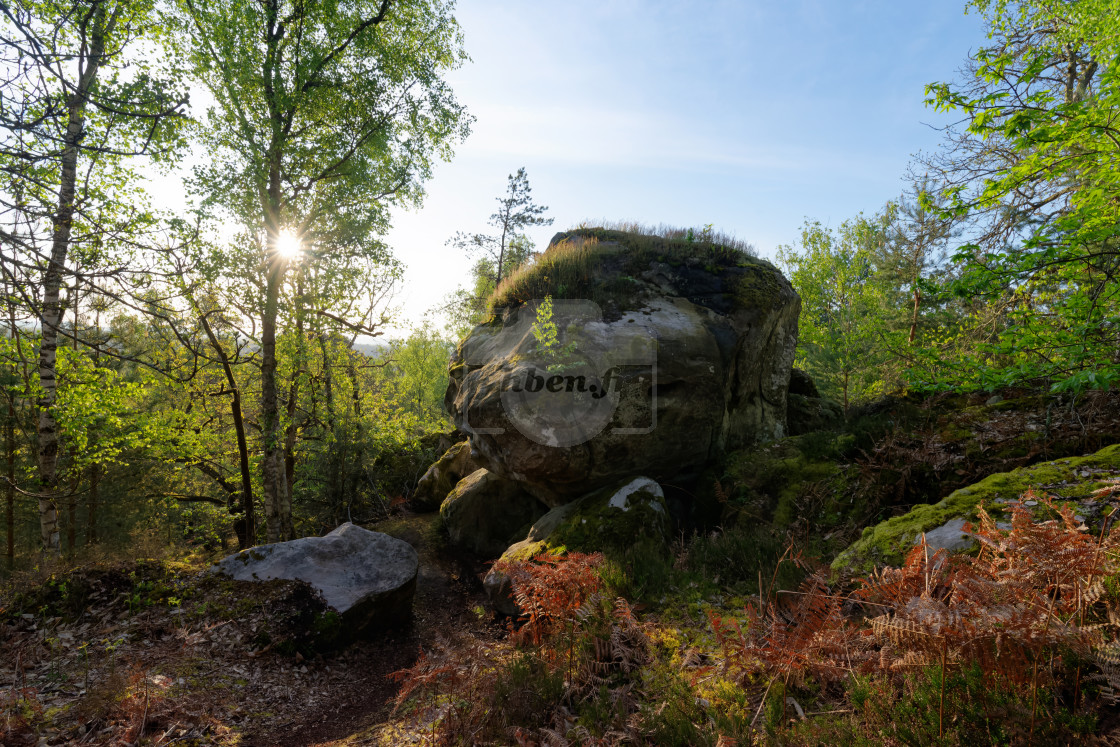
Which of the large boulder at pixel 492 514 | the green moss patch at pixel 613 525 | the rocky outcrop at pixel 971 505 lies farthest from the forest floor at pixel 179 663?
the rocky outcrop at pixel 971 505

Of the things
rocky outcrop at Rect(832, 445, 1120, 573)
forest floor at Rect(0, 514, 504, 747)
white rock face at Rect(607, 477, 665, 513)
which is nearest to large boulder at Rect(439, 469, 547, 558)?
white rock face at Rect(607, 477, 665, 513)

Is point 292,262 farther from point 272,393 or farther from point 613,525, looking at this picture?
point 613,525

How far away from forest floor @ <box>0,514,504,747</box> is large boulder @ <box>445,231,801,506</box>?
10.2ft

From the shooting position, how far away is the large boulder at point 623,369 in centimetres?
811

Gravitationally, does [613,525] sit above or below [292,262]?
below

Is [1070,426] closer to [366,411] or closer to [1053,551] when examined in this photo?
[1053,551]

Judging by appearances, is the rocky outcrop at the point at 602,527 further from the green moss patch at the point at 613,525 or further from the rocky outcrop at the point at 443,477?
the rocky outcrop at the point at 443,477

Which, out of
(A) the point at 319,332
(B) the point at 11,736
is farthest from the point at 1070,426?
(A) the point at 319,332

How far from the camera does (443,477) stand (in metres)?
14.0

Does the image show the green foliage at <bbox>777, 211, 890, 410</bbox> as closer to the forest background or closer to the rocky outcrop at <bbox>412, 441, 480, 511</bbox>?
the forest background

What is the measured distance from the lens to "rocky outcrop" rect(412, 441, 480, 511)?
530 inches

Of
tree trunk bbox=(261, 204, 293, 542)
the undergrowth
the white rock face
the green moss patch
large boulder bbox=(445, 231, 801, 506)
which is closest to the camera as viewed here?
the undergrowth

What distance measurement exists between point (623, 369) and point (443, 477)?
321 inches

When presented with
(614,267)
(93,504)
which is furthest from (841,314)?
(93,504)
